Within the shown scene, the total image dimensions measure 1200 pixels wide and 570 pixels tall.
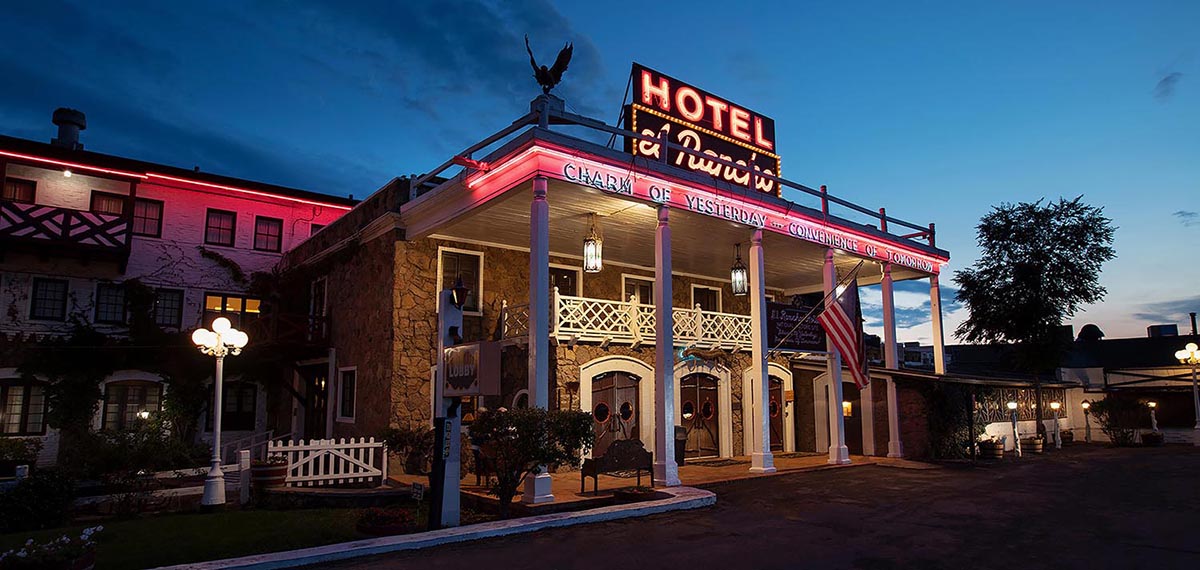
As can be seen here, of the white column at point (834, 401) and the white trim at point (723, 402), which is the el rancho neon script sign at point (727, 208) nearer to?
the white column at point (834, 401)

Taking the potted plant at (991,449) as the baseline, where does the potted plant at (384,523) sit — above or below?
below

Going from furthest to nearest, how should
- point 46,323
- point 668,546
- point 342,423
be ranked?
point 46,323, point 342,423, point 668,546

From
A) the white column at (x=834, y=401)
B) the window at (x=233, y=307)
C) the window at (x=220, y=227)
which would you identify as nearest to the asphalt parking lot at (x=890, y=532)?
the white column at (x=834, y=401)

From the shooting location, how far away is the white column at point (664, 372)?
12.6 m

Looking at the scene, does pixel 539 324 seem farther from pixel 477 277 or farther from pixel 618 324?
pixel 477 277

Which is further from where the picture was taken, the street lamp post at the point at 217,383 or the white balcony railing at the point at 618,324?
the white balcony railing at the point at 618,324

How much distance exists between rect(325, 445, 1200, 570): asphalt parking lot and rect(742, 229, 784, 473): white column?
64 cm

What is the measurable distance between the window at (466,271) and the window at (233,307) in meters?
7.90

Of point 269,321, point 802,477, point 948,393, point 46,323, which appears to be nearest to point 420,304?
point 269,321

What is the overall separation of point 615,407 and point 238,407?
1245cm

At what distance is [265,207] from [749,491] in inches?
720

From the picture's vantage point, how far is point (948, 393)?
18.0 meters

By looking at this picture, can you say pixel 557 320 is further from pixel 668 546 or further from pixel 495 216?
pixel 668 546

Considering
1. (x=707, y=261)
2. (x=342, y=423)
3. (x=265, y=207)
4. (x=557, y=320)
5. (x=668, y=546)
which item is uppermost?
(x=265, y=207)
